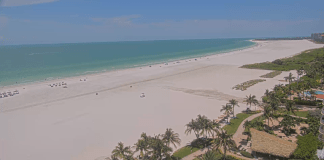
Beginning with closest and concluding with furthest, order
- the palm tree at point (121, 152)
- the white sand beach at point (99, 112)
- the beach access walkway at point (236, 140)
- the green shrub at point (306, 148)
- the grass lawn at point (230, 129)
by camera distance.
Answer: the palm tree at point (121, 152), the green shrub at point (306, 148), the beach access walkway at point (236, 140), the grass lawn at point (230, 129), the white sand beach at point (99, 112)

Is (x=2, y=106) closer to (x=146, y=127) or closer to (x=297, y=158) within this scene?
(x=146, y=127)

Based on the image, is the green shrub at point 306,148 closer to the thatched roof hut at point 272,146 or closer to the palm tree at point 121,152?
the thatched roof hut at point 272,146

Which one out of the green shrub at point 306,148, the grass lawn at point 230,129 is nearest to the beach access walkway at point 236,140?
the grass lawn at point 230,129

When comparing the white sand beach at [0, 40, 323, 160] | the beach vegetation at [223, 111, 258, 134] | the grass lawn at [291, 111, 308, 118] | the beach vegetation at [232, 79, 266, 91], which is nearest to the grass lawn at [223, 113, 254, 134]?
the beach vegetation at [223, 111, 258, 134]

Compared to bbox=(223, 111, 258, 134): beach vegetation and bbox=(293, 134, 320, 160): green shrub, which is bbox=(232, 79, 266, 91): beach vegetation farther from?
bbox=(293, 134, 320, 160): green shrub

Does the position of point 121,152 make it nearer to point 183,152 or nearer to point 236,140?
point 183,152
